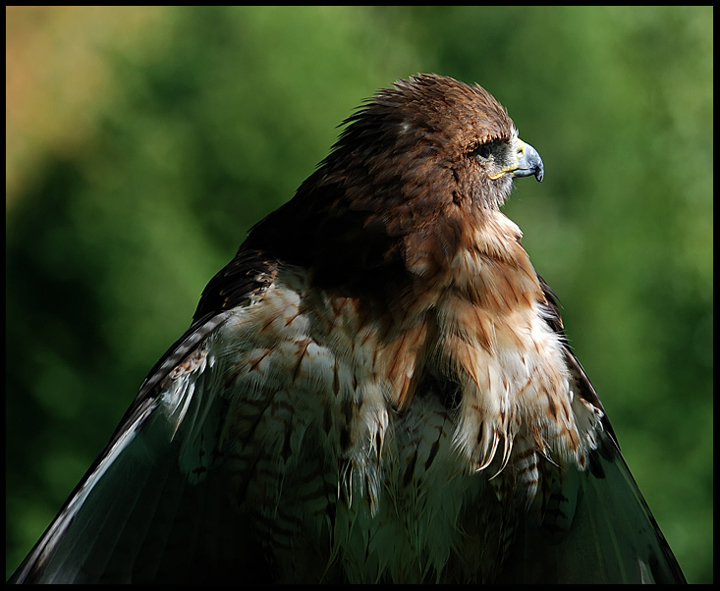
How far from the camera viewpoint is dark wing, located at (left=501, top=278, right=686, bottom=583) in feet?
7.87

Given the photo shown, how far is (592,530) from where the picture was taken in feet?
8.28

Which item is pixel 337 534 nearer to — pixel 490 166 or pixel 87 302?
pixel 490 166

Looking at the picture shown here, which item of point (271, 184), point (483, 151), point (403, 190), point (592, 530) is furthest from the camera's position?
point (271, 184)

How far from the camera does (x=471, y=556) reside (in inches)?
102

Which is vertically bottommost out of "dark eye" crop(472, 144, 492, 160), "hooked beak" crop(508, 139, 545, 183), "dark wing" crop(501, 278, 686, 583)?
"dark wing" crop(501, 278, 686, 583)

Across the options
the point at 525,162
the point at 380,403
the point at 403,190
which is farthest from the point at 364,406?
the point at 525,162

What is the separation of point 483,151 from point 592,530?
1.31 m

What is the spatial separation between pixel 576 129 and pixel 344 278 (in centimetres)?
514

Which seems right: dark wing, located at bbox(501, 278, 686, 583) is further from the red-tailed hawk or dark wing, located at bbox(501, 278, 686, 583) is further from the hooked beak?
the hooked beak

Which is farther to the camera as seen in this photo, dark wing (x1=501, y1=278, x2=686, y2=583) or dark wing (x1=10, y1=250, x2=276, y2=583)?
dark wing (x1=501, y1=278, x2=686, y2=583)

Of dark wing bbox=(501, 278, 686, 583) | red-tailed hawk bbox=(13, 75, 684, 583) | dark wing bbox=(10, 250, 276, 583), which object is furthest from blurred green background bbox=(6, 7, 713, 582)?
dark wing bbox=(501, 278, 686, 583)

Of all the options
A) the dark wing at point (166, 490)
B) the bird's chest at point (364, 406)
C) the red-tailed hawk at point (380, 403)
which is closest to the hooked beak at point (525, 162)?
the red-tailed hawk at point (380, 403)

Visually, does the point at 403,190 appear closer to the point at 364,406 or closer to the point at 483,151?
the point at 483,151

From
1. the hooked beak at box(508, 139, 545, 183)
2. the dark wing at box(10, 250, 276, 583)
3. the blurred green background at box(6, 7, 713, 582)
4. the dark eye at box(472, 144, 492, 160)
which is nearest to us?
the dark wing at box(10, 250, 276, 583)
